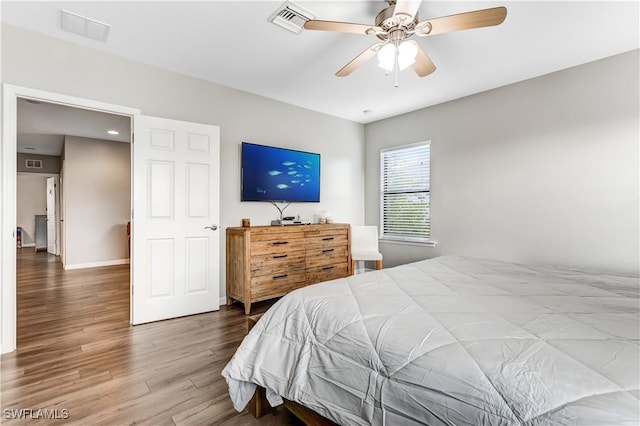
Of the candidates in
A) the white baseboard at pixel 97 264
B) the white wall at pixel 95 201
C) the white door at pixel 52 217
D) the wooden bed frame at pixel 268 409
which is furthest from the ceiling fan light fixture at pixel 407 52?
the white door at pixel 52 217

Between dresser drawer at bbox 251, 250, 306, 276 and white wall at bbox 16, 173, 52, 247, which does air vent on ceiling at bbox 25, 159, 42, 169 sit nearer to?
white wall at bbox 16, 173, 52, 247

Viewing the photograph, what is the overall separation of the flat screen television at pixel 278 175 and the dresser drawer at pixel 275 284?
1.01 m

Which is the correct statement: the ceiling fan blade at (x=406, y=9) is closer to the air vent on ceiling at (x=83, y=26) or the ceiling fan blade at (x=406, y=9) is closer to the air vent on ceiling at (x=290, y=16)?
the air vent on ceiling at (x=290, y=16)

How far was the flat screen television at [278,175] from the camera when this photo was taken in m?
3.74

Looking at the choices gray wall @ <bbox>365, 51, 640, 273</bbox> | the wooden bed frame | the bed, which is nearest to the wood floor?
the wooden bed frame

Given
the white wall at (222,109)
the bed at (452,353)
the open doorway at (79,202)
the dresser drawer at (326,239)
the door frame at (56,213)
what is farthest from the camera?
the door frame at (56,213)

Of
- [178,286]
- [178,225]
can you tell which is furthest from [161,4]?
[178,286]

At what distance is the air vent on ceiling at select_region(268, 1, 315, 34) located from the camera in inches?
85.6

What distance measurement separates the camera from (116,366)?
84.2 inches

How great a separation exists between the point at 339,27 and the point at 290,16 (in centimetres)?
57

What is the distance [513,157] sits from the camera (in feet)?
11.4

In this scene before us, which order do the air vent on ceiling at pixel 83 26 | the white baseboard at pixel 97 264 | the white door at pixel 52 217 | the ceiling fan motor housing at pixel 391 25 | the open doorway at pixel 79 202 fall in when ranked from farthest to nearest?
the white door at pixel 52 217 < the white baseboard at pixel 97 264 < the open doorway at pixel 79 202 < the air vent on ceiling at pixel 83 26 < the ceiling fan motor housing at pixel 391 25

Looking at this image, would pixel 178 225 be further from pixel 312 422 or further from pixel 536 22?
pixel 536 22

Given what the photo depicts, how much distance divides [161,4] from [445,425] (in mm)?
2894
